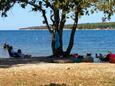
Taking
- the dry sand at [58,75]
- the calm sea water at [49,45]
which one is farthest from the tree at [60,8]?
the calm sea water at [49,45]

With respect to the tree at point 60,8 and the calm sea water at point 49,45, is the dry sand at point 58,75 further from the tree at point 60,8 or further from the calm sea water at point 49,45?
the calm sea water at point 49,45

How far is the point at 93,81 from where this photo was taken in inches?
642

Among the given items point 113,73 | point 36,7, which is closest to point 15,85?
point 113,73

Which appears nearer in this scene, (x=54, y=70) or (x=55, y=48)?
(x=54, y=70)

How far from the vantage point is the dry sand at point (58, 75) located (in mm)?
15959

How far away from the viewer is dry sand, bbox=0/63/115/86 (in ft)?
52.4

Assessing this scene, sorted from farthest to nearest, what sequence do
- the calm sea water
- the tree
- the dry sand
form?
the calm sea water
the tree
the dry sand

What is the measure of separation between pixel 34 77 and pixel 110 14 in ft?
25.5

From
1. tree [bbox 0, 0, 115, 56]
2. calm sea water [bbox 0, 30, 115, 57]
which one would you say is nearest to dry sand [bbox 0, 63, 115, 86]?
tree [bbox 0, 0, 115, 56]

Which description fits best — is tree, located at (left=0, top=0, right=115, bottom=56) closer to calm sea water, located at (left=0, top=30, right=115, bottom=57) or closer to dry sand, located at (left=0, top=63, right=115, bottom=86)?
dry sand, located at (left=0, top=63, right=115, bottom=86)

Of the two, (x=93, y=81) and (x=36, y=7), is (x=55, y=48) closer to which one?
(x=36, y=7)

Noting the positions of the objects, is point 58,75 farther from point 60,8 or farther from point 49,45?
point 49,45

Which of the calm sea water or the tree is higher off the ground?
the tree

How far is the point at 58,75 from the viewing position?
17.6 meters
